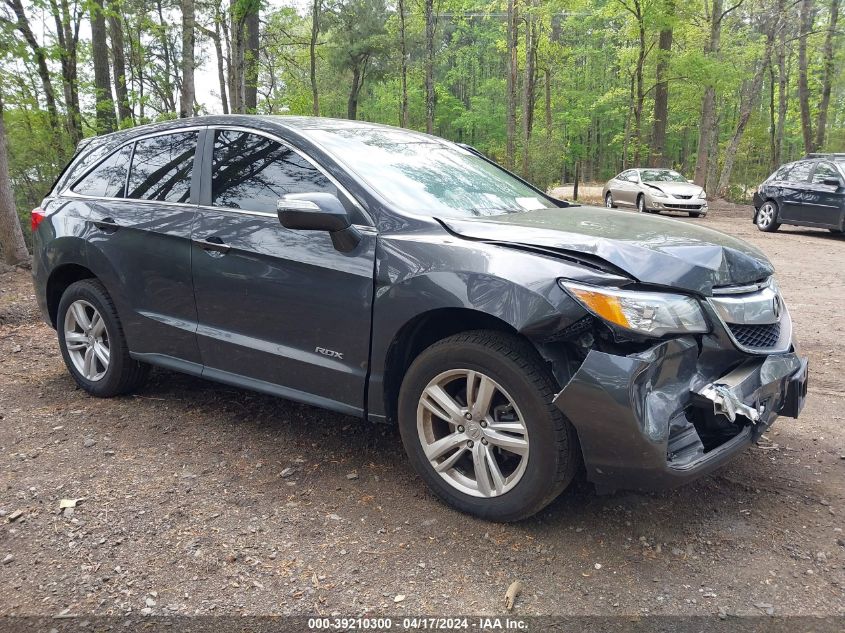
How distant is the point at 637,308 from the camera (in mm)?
2395

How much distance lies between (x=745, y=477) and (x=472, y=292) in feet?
5.77

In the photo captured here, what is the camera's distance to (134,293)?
3.93 m

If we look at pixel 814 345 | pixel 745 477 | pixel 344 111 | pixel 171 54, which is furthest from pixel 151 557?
pixel 344 111

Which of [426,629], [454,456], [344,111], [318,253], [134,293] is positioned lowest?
[426,629]

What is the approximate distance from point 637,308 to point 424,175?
152cm

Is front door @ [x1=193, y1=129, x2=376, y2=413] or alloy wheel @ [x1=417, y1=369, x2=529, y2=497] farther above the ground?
front door @ [x1=193, y1=129, x2=376, y2=413]

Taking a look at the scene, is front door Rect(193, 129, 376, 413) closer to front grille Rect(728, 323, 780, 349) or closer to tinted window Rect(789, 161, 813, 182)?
front grille Rect(728, 323, 780, 349)

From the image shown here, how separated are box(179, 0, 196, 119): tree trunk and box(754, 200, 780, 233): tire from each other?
39.9 ft

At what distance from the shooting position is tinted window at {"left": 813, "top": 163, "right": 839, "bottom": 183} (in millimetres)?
12703

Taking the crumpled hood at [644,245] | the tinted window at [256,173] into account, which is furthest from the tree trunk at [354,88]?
the crumpled hood at [644,245]

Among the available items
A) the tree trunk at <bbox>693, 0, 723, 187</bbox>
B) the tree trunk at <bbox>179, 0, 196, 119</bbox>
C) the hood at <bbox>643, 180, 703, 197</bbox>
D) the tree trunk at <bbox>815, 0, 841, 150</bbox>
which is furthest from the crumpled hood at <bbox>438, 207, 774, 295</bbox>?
the tree trunk at <bbox>815, 0, 841, 150</bbox>

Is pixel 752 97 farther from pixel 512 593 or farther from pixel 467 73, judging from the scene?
pixel 467 73

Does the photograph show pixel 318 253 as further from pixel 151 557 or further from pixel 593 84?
pixel 593 84

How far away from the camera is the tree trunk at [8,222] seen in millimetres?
8290
